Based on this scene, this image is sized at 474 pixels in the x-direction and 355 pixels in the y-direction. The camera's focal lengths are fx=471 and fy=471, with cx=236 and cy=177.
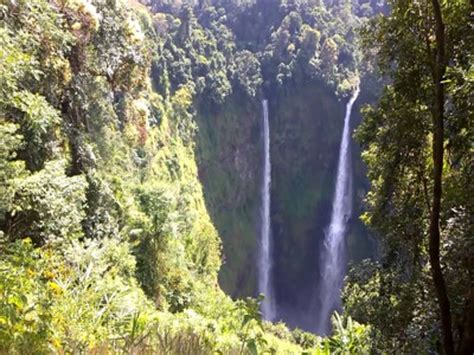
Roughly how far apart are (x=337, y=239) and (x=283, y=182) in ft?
20.6

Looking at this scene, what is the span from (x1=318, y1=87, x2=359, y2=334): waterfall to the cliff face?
21.9 inches

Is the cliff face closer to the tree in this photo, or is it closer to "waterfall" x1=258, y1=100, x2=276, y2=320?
"waterfall" x1=258, y1=100, x2=276, y2=320

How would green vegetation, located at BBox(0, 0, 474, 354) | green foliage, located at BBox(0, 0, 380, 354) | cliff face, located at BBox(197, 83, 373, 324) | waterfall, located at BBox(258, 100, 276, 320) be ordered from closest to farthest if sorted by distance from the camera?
green foliage, located at BBox(0, 0, 380, 354), green vegetation, located at BBox(0, 0, 474, 354), cliff face, located at BBox(197, 83, 373, 324), waterfall, located at BBox(258, 100, 276, 320)

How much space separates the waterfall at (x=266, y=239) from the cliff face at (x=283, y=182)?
1.58 feet

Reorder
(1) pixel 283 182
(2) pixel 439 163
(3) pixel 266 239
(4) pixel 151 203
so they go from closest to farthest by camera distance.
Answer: (2) pixel 439 163 < (4) pixel 151 203 < (3) pixel 266 239 < (1) pixel 283 182

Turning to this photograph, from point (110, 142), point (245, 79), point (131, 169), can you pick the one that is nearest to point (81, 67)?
point (110, 142)

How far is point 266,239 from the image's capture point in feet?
117

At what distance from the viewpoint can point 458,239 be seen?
414 cm

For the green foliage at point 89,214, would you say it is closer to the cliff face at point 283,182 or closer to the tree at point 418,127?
the tree at point 418,127

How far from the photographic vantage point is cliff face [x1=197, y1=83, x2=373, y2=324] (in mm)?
33000

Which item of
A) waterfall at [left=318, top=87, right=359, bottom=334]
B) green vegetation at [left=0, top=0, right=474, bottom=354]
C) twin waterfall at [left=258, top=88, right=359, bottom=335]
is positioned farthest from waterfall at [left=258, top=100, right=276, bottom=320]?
green vegetation at [left=0, top=0, right=474, bottom=354]

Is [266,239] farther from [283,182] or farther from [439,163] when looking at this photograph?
[439,163]

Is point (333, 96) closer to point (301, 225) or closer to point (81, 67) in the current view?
point (301, 225)

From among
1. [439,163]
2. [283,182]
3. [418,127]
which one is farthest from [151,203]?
[283,182]
